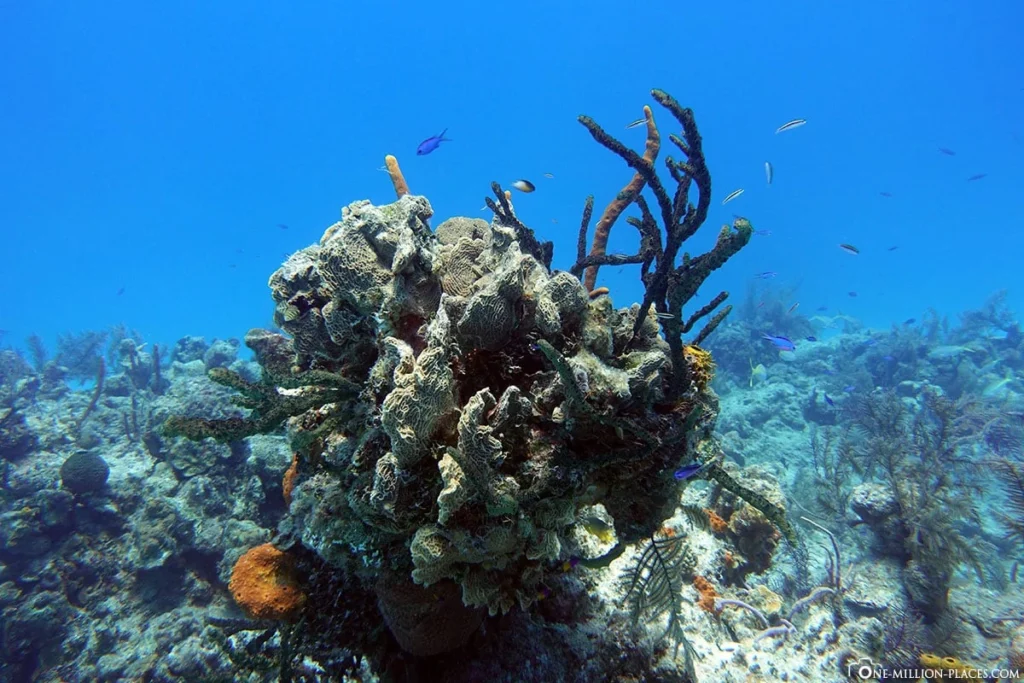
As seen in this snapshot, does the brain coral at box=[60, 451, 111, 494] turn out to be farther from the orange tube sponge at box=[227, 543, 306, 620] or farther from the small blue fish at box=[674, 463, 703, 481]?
the small blue fish at box=[674, 463, 703, 481]

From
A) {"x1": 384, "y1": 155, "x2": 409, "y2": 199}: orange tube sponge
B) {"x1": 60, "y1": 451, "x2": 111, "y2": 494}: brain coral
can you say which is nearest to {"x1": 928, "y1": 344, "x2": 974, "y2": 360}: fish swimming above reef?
{"x1": 384, "y1": 155, "x2": 409, "y2": 199}: orange tube sponge

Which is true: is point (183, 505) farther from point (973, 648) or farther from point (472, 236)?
point (973, 648)

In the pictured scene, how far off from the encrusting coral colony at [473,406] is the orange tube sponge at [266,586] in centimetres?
3

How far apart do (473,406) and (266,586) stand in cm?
225

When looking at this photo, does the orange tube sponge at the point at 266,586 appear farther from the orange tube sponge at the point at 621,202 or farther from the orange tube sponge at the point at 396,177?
the orange tube sponge at the point at 396,177

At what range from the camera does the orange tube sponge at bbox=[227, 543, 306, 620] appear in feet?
10.3

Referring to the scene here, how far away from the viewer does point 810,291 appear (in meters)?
69.1

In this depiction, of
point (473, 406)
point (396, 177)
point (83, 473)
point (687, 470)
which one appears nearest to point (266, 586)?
point (473, 406)

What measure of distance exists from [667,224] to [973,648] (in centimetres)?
641

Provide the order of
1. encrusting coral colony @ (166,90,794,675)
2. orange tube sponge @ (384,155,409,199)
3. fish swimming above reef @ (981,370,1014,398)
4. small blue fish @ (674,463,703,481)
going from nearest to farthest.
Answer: encrusting coral colony @ (166,90,794,675)
small blue fish @ (674,463,703,481)
orange tube sponge @ (384,155,409,199)
fish swimming above reef @ (981,370,1014,398)

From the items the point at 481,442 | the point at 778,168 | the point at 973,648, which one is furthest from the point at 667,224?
the point at 778,168

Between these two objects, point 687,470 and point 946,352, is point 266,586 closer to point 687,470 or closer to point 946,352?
point 687,470

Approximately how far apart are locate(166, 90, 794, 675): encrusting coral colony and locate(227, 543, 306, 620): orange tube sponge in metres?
0.03

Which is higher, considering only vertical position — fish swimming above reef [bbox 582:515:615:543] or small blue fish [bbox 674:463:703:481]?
small blue fish [bbox 674:463:703:481]
